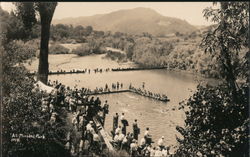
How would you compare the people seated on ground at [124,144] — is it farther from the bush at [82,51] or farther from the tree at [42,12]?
the bush at [82,51]

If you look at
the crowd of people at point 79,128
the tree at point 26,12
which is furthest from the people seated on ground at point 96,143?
the tree at point 26,12

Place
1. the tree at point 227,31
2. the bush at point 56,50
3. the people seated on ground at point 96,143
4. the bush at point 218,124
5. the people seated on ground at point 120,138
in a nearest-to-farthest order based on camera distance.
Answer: the tree at point 227,31 < the bush at point 218,124 < the people seated on ground at point 96,143 < the people seated on ground at point 120,138 < the bush at point 56,50

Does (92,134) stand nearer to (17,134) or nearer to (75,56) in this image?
(17,134)

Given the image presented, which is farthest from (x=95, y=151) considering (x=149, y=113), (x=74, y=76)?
(x=74, y=76)

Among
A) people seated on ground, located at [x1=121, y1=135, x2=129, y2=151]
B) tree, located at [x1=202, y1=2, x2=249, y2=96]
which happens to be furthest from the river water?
people seated on ground, located at [x1=121, y1=135, x2=129, y2=151]

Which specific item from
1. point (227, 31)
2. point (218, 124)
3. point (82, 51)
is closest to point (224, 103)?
point (218, 124)

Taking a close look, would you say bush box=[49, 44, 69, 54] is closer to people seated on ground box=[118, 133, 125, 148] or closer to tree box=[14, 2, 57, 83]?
tree box=[14, 2, 57, 83]

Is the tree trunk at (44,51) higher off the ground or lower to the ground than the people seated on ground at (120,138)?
higher

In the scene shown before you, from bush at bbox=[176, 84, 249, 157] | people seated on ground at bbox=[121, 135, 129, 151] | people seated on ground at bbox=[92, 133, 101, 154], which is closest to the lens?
bush at bbox=[176, 84, 249, 157]

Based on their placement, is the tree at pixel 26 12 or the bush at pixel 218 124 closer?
the bush at pixel 218 124
